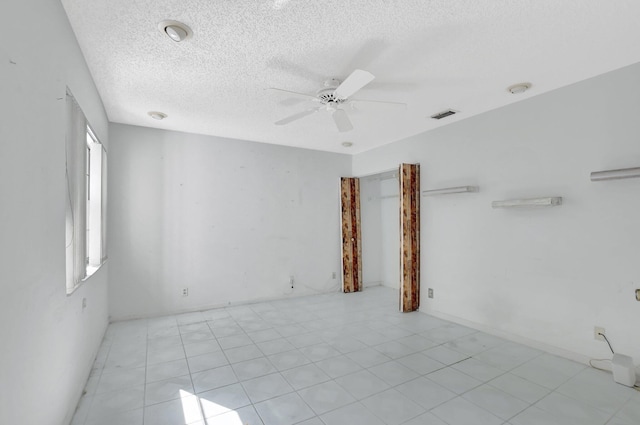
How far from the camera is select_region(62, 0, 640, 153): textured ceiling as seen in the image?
187cm

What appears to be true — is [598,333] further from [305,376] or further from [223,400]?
[223,400]

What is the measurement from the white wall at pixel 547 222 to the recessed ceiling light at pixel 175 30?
3.28 m

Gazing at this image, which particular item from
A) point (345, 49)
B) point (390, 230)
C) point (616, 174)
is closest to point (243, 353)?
point (345, 49)

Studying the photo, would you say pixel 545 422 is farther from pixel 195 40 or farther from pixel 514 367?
pixel 195 40

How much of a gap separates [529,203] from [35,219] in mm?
3796

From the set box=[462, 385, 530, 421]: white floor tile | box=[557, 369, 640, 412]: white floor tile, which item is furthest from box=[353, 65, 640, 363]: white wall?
box=[462, 385, 530, 421]: white floor tile

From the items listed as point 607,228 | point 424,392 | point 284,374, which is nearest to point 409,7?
point 607,228

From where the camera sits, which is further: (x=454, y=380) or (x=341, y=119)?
(x=341, y=119)

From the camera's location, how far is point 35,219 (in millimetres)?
1477

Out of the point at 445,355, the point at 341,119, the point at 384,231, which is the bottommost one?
the point at 445,355

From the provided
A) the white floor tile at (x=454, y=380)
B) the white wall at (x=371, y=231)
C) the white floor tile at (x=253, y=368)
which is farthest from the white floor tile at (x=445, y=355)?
the white wall at (x=371, y=231)

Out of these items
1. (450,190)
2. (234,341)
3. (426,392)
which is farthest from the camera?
(450,190)

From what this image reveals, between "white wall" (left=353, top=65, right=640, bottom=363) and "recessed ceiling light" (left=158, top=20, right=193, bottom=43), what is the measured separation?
3276 mm

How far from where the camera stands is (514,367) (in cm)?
274
